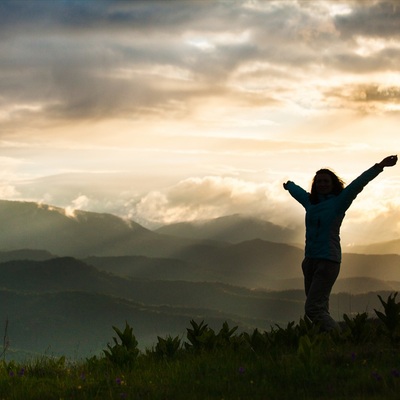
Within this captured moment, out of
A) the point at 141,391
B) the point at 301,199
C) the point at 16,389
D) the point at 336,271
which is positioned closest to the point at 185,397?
the point at 141,391

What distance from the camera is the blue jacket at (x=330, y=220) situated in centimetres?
1043

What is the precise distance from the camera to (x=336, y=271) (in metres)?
10.6

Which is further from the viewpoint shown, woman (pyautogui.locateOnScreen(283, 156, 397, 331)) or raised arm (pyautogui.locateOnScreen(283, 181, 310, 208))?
raised arm (pyautogui.locateOnScreen(283, 181, 310, 208))

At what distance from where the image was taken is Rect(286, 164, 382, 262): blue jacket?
10.4 meters

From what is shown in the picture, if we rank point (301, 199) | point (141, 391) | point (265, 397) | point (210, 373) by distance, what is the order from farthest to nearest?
point (301, 199) → point (210, 373) → point (141, 391) → point (265, 397)

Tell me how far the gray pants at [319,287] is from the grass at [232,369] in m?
0.44

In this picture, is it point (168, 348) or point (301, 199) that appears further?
point (301, 199)

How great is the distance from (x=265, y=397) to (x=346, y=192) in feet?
13.9

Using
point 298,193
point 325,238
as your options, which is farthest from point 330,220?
point 298,193

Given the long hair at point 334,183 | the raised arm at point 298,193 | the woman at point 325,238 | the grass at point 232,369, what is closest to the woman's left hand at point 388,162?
the woman at point 325,238

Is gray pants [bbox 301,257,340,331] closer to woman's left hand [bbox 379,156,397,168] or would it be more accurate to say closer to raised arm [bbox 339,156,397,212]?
raised arm [bbox 339,156,397,212]

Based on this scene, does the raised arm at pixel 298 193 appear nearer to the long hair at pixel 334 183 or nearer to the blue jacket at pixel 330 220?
the long hair at pixel 334 183

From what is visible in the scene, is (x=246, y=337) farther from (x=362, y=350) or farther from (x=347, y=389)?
(x=347, y=389)

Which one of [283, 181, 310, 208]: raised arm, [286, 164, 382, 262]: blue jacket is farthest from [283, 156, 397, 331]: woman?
[283, 181, 310, 208]: raised arm
